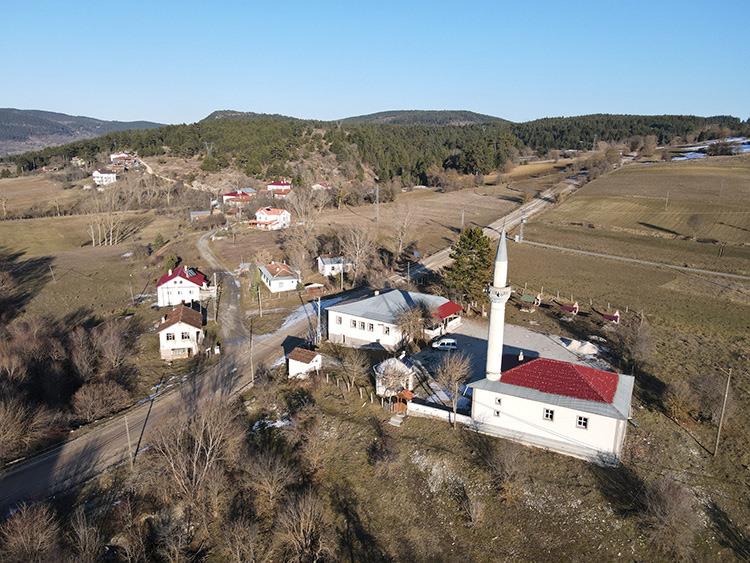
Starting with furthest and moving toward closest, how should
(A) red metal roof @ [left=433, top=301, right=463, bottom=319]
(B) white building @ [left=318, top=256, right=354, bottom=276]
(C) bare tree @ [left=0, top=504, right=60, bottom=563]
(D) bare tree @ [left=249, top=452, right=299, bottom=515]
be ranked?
(B) white building @ [left=318, top=256, right=354, bottom=276] < (A) red metal roof @ [left=433, top=301, right=463, bottom=319] < (D) bare tree @ [left=249, top=452, right=299, bottom=515] < (C) bare tree @ [left=0, top=504, right=60, bottom=563]

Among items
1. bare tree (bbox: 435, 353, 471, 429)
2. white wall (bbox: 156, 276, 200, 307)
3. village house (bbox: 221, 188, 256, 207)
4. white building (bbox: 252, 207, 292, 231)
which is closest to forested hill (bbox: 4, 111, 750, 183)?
village house (bbox: 221, 188, 256, 207)

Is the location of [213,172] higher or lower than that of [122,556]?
higher

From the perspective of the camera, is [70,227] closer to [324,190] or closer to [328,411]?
[324,190]

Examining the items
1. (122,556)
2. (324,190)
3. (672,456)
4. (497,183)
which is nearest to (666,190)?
(497,183)

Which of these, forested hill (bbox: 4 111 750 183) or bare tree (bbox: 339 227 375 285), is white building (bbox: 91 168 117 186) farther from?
bare tree (bbox: 339 227 375 285)

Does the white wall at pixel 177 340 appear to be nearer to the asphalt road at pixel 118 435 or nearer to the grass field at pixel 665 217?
the asphalt road at pixel 118 435

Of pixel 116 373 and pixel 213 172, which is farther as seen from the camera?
pixel 213 172

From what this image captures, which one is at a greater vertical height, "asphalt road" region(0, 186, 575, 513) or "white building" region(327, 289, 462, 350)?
"white building" region(327, 289, 462, 350)
